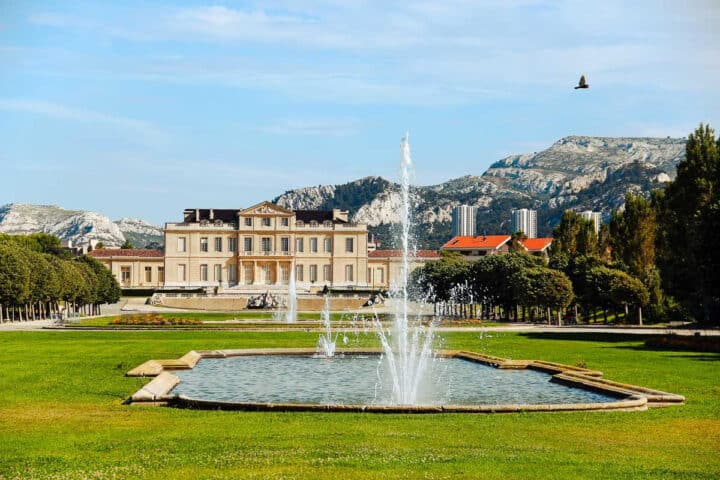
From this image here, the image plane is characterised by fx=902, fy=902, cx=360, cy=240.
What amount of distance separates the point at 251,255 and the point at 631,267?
4491 centimetres

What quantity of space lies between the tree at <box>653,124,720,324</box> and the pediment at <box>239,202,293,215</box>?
168 feet

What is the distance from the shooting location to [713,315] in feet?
135

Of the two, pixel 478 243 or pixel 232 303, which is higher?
pixel 478 243

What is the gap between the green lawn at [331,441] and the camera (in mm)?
9109

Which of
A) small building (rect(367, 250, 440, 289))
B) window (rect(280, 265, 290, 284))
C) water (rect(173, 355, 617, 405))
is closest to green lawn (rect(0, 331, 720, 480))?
water (rect(173, 355, 617, 405))

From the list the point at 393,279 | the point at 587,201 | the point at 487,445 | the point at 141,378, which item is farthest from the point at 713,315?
the point at 587,201

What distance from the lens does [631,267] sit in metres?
53.2

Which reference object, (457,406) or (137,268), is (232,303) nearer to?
(137,268)

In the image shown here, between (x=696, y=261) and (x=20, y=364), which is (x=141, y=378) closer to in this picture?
(x=20, y=364)

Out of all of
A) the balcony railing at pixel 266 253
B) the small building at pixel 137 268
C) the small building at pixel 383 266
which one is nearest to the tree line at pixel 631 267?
the small building at pixel 383 266

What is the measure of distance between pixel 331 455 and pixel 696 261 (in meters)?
27.3

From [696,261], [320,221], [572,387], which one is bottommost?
[572,387]

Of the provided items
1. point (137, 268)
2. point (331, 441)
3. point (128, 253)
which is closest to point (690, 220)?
point (331, 441)

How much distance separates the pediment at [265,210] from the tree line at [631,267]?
2240 centimetres
